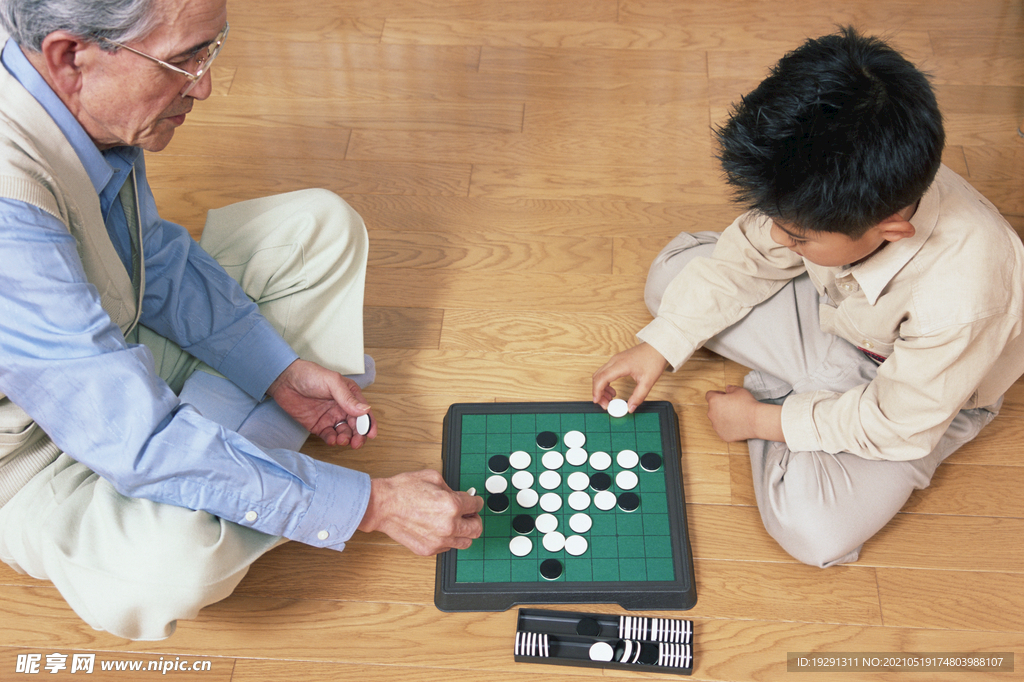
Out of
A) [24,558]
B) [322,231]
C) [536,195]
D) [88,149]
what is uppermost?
[88,149]

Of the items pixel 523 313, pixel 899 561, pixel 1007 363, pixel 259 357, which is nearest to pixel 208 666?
pixel 259 357

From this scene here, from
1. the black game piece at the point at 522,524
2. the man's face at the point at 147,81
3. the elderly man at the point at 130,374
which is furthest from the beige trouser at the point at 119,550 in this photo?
the man's face at the point at 147,81

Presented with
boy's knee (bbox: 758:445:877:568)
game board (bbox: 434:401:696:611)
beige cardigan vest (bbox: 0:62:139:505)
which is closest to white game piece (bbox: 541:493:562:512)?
game board (bbox: 434:401:696:611)

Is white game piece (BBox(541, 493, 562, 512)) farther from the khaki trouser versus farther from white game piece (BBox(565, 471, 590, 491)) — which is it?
the khaki trouser

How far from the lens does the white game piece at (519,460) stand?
1471 mm

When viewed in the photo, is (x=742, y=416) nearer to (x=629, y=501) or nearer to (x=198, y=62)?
(x=629, y=501)

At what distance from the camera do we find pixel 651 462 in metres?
1.46

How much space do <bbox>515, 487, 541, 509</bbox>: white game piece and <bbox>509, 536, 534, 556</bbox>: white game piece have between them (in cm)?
6

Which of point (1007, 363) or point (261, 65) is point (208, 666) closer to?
point (1007, 363)

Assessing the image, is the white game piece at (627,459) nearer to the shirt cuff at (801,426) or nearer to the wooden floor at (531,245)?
the wooden floor at (531,245)

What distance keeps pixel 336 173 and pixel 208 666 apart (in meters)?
1.13

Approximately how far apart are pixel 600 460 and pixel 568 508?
0.10 metres

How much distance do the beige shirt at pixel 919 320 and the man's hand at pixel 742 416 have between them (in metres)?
0.04

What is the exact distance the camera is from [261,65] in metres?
2.27
